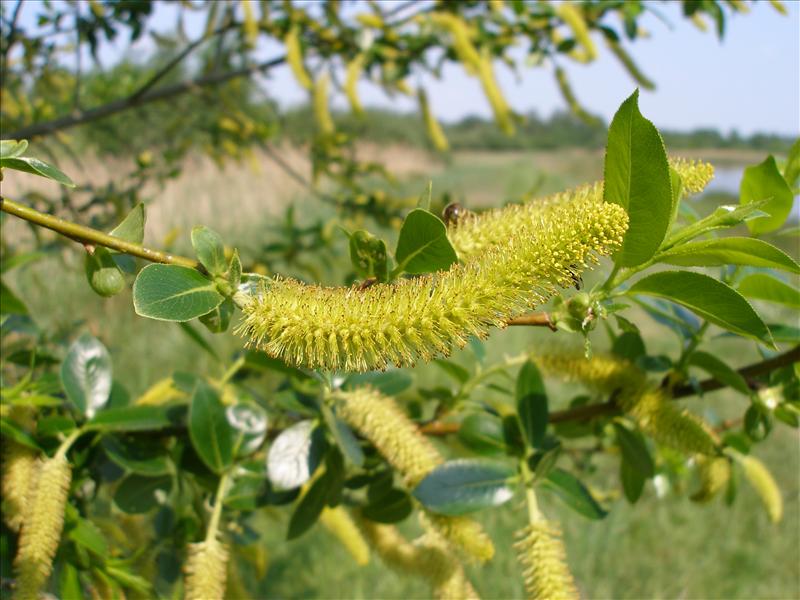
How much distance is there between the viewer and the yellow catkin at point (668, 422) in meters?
0.66

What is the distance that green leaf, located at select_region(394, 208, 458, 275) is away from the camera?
0.44 meters

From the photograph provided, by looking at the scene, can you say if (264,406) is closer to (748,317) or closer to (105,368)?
(105,368)

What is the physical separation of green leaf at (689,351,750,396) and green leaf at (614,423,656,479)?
98 mm

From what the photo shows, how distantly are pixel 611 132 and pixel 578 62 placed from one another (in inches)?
48.4

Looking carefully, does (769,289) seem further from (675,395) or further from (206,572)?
(206,572)

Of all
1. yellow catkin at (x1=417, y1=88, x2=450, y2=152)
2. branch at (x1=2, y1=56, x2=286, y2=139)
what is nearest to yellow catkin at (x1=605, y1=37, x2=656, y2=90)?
yellow catkin at (x1=417, y1=88, x2=450, y2=152)

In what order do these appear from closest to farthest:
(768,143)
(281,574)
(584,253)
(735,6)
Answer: (584,253), (735,6), (281,574), (768,143)

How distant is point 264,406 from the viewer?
804 mm

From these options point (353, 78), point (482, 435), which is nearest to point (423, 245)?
point (482, 435)

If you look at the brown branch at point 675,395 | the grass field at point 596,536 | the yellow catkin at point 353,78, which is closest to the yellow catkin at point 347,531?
the brown branch at point 675,395

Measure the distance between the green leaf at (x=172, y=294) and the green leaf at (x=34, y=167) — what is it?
0.26 ft

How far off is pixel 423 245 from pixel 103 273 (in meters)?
0.22

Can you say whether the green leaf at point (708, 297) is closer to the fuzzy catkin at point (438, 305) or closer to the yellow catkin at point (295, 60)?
the fuzzy catkin at point (438, 305)

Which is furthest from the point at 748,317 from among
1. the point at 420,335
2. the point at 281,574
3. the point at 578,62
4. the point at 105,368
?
the point at 281,574
